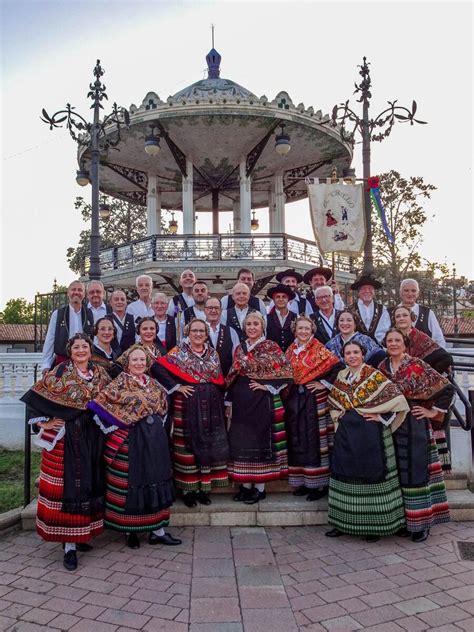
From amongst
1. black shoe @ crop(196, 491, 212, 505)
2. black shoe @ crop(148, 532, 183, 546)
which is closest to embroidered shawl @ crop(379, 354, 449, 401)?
black shoe @ crop(196, 491, 212, 505)

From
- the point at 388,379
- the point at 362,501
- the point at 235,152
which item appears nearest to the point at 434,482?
the point at 362,501

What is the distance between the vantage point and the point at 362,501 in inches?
150

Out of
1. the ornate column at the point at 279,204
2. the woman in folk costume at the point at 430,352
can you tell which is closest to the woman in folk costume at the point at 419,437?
the woman in folk costume at the point at 430,352

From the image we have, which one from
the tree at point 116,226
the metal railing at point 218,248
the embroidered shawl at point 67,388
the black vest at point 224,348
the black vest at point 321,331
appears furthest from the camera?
the tree at point 116,226

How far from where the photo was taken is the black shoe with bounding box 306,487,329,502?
14.4 feet

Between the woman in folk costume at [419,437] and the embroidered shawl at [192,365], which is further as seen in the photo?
the embroidered shawl at [192,365]

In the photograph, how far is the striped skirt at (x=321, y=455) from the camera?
439 cm

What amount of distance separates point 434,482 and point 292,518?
1297 mm

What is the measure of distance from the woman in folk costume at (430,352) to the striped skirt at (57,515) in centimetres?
316

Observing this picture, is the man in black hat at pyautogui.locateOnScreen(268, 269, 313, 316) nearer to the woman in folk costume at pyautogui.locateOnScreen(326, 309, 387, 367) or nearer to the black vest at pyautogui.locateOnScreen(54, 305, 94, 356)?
the woman in folk costume at pyautogui.locateOnScreen(326, 309, 387, 367)

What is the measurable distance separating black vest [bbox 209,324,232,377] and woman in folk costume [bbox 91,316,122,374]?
1.10 meters

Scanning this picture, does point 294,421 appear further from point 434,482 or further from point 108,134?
point 108,134

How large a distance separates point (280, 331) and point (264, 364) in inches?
38.6

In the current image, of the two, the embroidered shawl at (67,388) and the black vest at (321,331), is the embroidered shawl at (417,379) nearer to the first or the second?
the black vest at (321,331)
